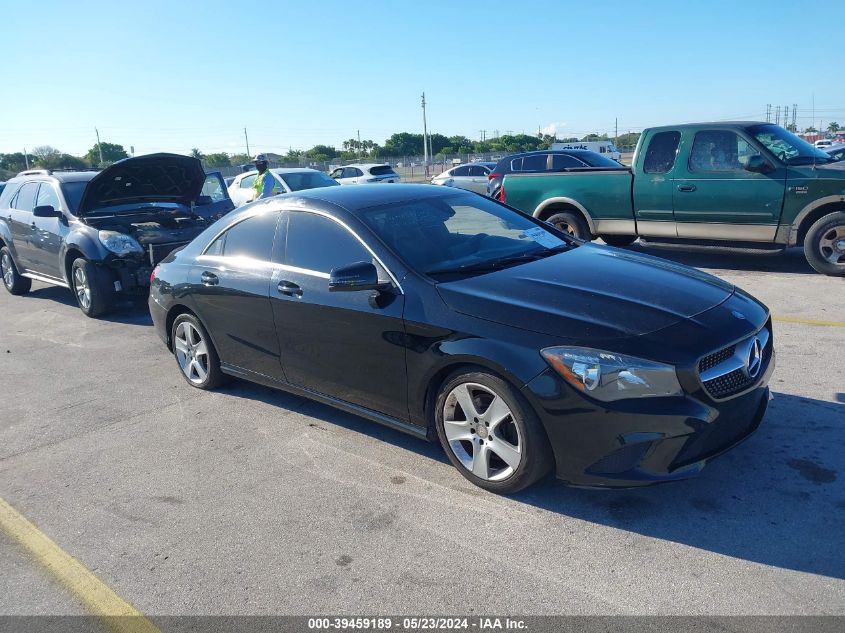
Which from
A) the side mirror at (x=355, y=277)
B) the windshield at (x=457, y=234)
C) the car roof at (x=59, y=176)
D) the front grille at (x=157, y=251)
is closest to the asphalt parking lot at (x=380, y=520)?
the side mirror at (x=355, y=277)

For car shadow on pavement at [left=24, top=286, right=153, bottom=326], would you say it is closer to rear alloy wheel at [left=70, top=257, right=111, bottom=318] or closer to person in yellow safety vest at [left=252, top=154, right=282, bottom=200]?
rear alloy wheel at [left=70, top=257, right=111, bottom=318]

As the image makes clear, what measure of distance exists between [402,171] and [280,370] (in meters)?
55.7

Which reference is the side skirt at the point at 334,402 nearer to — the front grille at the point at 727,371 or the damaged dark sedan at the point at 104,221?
the front grille at the point at 727,371

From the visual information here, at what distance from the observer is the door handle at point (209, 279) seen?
516cm

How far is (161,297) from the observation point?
580cm

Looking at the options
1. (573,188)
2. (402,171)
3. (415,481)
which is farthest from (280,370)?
(402,171)

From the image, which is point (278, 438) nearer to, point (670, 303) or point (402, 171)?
point (670, 303)

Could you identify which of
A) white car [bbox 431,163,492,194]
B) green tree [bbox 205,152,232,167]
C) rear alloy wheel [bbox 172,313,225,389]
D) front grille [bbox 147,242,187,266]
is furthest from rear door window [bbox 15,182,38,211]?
green tree [bbox 205,152,232,167]

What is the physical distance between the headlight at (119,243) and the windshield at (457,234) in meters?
5.08

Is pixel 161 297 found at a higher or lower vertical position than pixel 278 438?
higher

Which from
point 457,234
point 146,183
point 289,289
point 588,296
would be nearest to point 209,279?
point 289,289

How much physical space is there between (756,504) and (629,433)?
0.82 meters

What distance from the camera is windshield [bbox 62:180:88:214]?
8991 millimetres

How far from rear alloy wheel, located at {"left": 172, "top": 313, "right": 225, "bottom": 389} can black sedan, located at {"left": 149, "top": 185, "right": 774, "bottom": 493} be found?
5.2 inches
